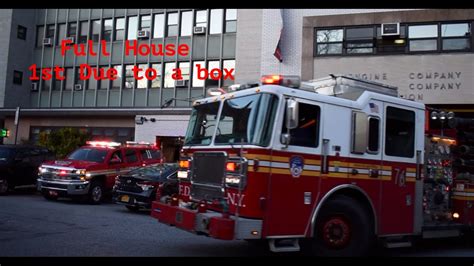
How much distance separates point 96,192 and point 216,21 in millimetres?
13062

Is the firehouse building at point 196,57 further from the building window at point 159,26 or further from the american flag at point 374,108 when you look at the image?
the american flag at point 374,108

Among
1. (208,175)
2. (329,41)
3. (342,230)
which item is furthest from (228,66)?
(342,230)

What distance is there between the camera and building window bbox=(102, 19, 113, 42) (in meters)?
28.9

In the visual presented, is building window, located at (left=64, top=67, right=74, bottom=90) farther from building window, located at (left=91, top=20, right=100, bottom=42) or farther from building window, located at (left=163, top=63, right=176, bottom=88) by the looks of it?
building window, located at (left=163, top=63, right=176, bottom=88)

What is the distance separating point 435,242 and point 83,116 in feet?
73.3

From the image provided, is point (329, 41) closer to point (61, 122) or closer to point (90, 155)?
point (90, 155)

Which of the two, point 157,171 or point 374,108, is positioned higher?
point 374,108

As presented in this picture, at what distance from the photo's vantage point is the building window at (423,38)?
20.0 metres

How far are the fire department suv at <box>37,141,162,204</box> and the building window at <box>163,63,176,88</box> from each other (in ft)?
31.4

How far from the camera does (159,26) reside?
27.4 metres

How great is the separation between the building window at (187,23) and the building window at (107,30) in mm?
4798

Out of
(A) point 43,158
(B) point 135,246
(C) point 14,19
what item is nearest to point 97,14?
(C) point 14,19

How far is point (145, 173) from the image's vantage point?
47.6 ft

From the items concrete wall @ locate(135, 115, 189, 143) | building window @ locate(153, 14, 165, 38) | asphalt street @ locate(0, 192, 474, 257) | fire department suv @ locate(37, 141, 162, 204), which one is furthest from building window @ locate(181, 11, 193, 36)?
asphalt street @ locate(0, 192, 474, 257)
